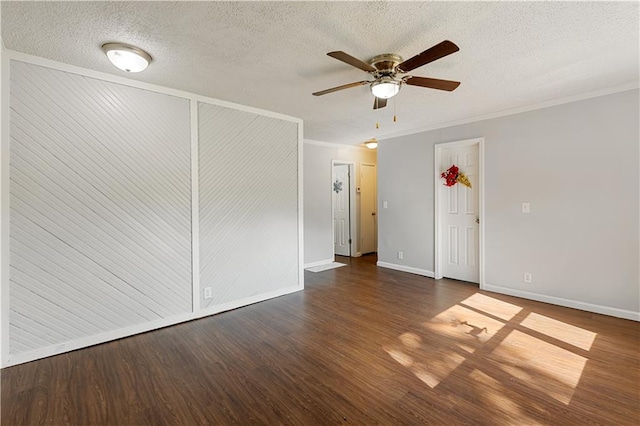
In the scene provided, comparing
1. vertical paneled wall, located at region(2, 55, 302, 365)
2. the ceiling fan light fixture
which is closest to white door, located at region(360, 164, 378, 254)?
vertical paneled wall, located at region(2, 55, 302, 365)

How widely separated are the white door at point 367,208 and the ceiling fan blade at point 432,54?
4737mm

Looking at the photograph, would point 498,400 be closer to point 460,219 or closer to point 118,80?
point 460,219

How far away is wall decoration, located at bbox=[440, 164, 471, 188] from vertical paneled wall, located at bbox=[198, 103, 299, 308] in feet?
7.92

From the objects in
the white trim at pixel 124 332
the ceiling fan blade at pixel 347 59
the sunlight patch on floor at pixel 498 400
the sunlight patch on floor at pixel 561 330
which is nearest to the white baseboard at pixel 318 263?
the white trim at pixel 124 332

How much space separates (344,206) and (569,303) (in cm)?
434

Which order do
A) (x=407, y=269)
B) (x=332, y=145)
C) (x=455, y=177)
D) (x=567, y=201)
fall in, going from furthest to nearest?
(x=332, y=145) < (x=407, y=269) < (x=455, y=177) < (x=567, y=201)

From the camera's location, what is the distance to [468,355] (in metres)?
2.55

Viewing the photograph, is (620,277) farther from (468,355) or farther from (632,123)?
(468,355)

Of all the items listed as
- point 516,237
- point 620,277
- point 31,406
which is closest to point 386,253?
point 516,237

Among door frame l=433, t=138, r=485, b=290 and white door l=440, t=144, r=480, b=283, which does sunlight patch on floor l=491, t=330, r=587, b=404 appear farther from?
white door l=440, t=144, r=480, b=283

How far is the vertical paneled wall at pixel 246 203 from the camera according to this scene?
3527mm

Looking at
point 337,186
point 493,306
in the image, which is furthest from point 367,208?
point 493,306

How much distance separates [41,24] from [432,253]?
206 inches

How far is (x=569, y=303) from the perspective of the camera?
362 centimetres
